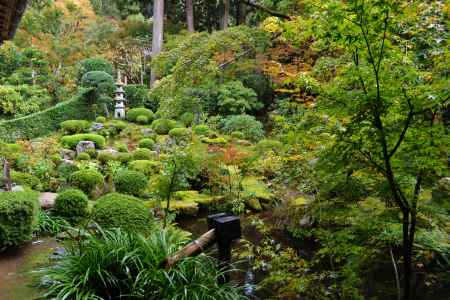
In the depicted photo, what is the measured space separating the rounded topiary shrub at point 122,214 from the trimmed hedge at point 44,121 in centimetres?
834

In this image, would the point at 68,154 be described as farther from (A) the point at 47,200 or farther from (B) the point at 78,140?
(A) the point at 47,200

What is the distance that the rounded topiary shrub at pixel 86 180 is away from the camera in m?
8.44

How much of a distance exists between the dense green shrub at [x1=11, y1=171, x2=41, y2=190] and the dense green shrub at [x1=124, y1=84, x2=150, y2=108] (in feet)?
29.9

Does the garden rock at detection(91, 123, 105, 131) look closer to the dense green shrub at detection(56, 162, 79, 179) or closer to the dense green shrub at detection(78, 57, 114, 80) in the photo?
the dense green shrub at detection(78, 57, 114, 80)

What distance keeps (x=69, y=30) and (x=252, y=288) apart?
57.5 feet

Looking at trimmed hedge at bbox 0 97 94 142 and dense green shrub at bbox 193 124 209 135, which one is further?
dense green shrub at bbox 193 124 209 135

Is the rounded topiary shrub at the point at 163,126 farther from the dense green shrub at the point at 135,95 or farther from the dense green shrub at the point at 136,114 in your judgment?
the dense green shrub at the point at 135,95

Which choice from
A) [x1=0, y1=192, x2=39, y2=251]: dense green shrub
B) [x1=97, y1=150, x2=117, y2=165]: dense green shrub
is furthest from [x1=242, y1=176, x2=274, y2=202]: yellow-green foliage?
[x1=0, y1=192, x2=39, y2=251]: dense green shrub

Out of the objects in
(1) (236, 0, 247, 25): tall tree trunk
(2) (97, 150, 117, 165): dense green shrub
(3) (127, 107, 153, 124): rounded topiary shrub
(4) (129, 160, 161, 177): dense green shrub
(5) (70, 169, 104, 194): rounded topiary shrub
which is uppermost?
(1) (236, 0, 247, 25): tall tree trunk

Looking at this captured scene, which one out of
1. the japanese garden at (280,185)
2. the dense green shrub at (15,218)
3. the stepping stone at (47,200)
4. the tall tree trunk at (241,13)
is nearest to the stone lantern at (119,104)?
the japanese garden at (280,185)

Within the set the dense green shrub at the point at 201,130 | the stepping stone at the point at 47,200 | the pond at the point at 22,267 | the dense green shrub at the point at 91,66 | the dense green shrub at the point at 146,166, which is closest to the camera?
the pond at the point at 22,267

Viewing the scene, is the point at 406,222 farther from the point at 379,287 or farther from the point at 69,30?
the point at 69,30

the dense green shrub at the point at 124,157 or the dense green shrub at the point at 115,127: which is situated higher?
the dense green shrub at the point at 115,127

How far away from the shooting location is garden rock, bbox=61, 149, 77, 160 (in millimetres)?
11414
